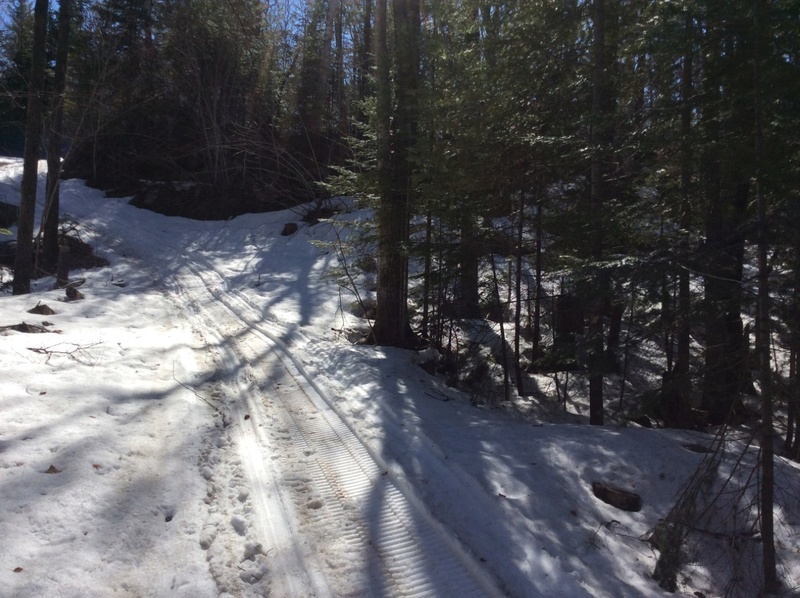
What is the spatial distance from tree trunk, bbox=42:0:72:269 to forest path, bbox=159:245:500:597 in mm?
11848

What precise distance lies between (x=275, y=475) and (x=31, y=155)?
39.9ft

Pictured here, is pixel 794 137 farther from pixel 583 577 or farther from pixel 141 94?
pixel 141 94

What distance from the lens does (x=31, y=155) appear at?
13.3 meters

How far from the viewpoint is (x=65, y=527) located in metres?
3.71

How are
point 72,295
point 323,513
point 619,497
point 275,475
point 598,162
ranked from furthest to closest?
point 72,295 < point 598,162 < point 619,497 < point 275,475 < point 323,513

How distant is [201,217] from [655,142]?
937 inches

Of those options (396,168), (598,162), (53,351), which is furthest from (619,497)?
(396,168)

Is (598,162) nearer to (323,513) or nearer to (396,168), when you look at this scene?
(396,168)

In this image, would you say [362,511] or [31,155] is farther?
[31,155]

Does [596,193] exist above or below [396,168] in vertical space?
below

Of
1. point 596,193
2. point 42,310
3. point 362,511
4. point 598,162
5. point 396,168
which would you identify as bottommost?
point 362,511

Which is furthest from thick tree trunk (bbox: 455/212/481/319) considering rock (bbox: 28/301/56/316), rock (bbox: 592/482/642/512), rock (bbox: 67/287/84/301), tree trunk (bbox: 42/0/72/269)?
tree trunk (bbox: 42/0/72/269)

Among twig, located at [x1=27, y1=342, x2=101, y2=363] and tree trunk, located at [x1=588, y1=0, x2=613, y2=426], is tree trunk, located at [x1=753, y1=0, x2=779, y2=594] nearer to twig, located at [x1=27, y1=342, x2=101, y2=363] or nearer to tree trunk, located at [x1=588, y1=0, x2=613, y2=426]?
tree trunk, located at [x1=588, y1=0, x2=613, y2=426]

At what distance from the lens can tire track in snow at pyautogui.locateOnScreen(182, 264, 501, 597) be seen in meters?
3.75
